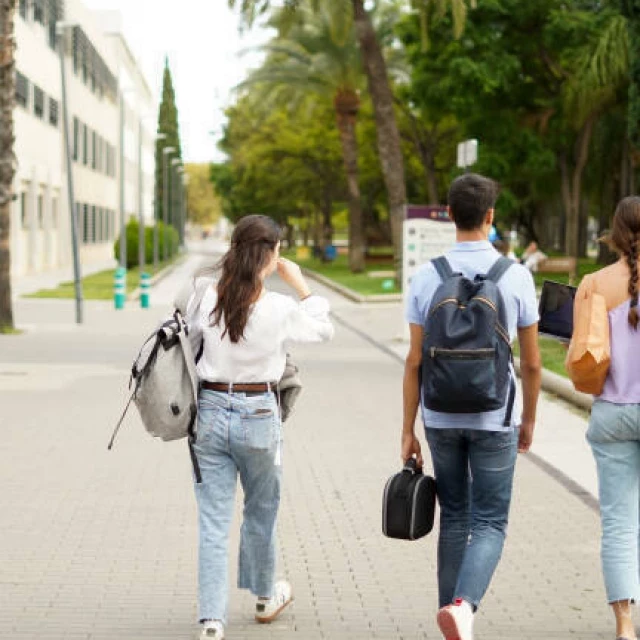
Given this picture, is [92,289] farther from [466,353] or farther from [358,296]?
[466,353]

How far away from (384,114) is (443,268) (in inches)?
1258

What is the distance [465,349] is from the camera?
474 cm

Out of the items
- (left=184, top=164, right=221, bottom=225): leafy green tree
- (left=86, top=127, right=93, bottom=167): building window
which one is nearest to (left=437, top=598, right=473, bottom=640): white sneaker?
(left=86, top=127, right=93, bottom=167): building window

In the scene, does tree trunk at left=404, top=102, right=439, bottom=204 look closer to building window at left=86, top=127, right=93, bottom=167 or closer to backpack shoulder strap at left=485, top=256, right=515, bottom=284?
building window at left=86, top=127, right=93, bottom=167

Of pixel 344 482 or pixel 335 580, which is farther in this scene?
pixel 344 482

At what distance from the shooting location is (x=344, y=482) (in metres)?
9.18

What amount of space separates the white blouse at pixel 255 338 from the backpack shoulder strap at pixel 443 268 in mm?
474

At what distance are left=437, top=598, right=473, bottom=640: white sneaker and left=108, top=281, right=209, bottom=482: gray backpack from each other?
1105 mm

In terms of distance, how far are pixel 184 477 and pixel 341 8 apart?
31.4 m

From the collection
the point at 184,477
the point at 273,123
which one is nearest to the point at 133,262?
the point at 273,123

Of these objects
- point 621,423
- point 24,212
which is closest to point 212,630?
point 621,423

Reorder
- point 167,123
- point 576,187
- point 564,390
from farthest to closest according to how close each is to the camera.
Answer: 1. point 167,123
2. point 576,187
3. point 564,390

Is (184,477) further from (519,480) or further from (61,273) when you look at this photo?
(61,273)

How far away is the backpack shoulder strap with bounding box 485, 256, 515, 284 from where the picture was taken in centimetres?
492
